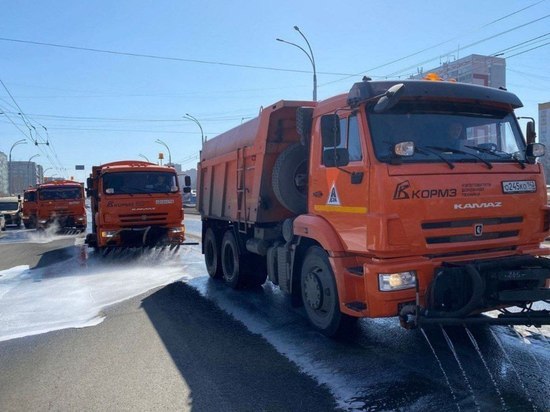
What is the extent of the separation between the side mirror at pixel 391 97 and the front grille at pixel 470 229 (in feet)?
3.77

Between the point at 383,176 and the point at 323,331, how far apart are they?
2073 mm

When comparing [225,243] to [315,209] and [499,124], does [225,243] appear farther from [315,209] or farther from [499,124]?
[499,124]

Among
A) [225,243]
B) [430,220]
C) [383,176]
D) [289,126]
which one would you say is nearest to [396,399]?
[430,220]

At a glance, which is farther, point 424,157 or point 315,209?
point 315,209

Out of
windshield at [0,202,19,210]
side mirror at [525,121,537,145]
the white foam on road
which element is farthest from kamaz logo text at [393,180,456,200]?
windshield at [0,202,19,210]

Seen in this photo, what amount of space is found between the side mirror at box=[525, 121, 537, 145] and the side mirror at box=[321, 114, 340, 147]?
6.86ft

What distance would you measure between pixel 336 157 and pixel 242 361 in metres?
2.33

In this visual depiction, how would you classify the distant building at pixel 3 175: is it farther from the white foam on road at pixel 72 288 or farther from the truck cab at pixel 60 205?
the white foam on road at pixel 72 288

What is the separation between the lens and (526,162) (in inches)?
205

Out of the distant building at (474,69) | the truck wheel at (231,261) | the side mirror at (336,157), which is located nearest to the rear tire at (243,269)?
the truck wheel at (231,261)

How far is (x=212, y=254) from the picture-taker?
1023 centimetres

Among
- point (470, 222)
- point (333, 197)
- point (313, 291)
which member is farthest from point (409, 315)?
point (333, 197)

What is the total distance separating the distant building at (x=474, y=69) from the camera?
23.0 m

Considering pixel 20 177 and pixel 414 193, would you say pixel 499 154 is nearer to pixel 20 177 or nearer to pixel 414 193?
pixel 414 193
